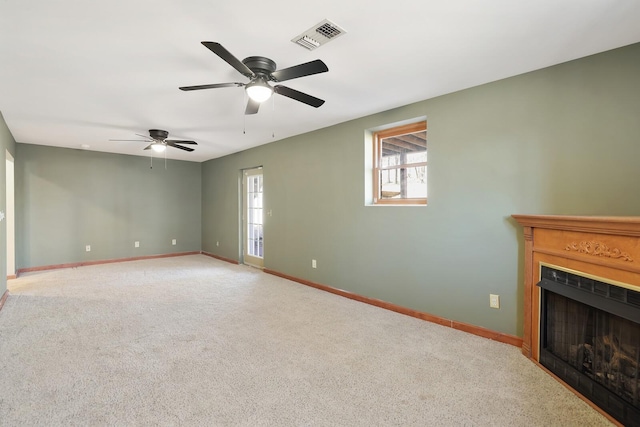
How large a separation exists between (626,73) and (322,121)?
9.52 ft

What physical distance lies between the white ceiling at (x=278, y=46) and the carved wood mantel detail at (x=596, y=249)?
1385 millimetres

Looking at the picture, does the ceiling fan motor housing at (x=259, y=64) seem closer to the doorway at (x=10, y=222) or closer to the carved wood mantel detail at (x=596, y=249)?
the carved wood mantel detail at (x=596, y=249)

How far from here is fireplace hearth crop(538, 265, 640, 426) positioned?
1.76 metres

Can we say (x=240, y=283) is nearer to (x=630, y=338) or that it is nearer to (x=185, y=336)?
(x=185, y=336)

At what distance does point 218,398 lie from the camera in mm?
1996

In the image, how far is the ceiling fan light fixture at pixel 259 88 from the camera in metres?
2.29

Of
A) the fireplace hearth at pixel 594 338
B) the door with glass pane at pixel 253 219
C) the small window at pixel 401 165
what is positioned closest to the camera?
the fireplace hearth at pixel 594 338

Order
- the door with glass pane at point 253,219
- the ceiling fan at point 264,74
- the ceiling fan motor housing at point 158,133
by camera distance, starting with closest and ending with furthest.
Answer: the ceiling fan at point 264,74
the ceiling fan motor housing at point 158,133
the door with glass pane at point 253,219

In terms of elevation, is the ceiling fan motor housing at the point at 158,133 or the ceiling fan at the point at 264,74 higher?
the ceiling fan motor housing at the point at 158,133

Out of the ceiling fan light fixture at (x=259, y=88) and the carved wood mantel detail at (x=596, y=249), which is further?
the ceiling fan light fixture at (x=259, y=88)

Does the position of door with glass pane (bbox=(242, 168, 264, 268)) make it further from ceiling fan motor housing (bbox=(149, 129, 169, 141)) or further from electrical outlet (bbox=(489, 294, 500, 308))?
electrical outlet (bbox=(489, 294, 500, 308))

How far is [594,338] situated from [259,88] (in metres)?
2.87

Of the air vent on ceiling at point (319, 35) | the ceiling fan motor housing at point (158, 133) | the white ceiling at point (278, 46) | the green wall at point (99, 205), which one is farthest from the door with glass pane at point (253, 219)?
the air vent on ceiling at point (319, 35)

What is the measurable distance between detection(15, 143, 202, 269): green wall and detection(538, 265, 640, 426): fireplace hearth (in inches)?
281
